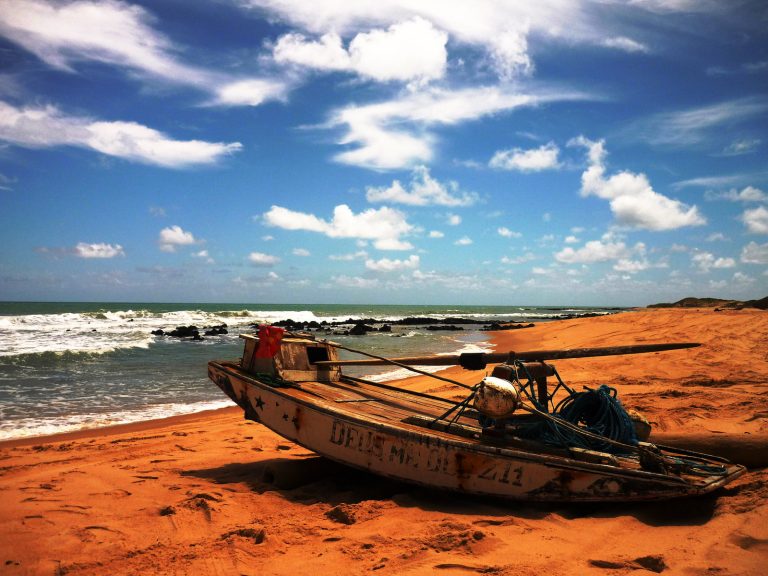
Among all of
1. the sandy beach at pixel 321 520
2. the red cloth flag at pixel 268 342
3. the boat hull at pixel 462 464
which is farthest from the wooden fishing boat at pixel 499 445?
the red cloth flag at pixel 268 342

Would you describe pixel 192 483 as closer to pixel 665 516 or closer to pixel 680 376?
pixel 665 516

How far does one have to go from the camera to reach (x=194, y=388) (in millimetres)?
13000

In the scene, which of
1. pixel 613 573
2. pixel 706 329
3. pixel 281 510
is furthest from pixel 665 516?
pixel 706 329

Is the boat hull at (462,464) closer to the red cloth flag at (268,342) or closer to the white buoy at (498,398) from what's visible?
the white buoy at (498,398)

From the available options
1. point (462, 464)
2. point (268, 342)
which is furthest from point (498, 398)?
point (268, 342)

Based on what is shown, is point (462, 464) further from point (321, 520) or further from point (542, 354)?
point (542, 354)

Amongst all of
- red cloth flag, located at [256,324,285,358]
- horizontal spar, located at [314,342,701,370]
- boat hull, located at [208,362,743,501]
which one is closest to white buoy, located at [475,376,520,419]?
boat hull, located at [208,362,743,501]

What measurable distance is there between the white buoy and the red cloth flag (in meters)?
3.45

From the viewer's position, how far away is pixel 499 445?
4.52m

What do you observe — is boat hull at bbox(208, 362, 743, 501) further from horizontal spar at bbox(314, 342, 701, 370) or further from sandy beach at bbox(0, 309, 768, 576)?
horizontal spar at bbox(314, 342, 701, 370)

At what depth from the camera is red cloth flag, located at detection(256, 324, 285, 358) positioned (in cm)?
691

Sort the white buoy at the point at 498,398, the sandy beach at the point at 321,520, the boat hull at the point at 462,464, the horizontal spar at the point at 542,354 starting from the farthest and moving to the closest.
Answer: the horizontal spar at the point at 542,354
the white buoy at the point at 498,398
the boat hull at the point at 462,464
the sandy beach at the point at 321,520

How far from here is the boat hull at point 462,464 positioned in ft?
13.3

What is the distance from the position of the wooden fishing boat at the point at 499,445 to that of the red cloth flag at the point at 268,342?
0.62 metres
